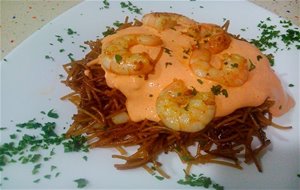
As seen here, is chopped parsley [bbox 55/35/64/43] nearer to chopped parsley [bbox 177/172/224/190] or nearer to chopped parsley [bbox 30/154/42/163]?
chopped parsley [bbox 30/154/42/163]

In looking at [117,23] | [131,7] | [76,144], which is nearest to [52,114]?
[76,144]

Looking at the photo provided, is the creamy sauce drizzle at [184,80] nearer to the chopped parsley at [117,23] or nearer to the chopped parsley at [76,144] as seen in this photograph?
the chopped parsley at [76,144]

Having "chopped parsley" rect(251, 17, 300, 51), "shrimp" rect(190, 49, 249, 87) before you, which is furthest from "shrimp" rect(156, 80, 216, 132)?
"chopped parsley" rect(251, 17, 300, 51)

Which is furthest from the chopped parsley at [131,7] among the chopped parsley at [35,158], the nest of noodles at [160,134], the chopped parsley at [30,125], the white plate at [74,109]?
the chopped parsley at [35,158]

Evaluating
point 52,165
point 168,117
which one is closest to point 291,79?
point 168,117

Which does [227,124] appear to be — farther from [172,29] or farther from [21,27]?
[21,27]

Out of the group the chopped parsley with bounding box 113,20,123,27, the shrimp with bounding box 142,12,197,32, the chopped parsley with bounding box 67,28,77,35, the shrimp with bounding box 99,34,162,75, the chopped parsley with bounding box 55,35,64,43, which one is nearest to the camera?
the shrimp with bounding box 99,34,162,75

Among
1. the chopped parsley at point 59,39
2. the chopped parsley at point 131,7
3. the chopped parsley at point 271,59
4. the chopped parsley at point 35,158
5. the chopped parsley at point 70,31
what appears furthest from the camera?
the chopped parsley at point 131,7
